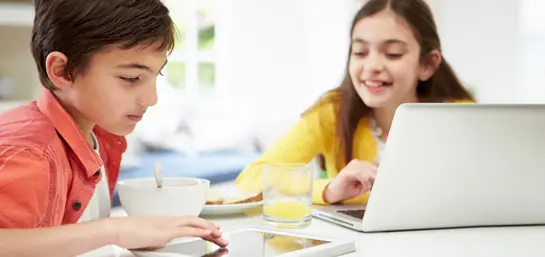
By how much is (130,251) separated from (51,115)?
0.77ft

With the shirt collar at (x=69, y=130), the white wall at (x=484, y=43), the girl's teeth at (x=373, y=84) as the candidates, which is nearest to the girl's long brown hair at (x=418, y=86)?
the girl's teeth at (x=373, y=84)

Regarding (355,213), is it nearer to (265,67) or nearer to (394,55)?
(394,55)

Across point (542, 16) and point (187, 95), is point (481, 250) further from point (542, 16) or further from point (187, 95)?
point (187, 95)

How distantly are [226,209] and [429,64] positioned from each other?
0.93m

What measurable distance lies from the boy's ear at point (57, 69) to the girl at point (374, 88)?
0.78m

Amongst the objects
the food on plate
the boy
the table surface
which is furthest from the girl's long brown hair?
the boy

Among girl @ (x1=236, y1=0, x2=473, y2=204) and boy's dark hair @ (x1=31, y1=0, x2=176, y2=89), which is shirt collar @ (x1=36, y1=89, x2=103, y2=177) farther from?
girl @ (x1=236, y1=0, x2=473, y2=204)

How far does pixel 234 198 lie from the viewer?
50.2 inches

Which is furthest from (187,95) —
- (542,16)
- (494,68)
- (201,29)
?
(542,16)

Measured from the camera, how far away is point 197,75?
4984mm

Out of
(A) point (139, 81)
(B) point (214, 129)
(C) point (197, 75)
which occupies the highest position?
(A) point (139, 81)

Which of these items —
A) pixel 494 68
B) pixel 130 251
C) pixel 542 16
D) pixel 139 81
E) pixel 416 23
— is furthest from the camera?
pixel 494 68

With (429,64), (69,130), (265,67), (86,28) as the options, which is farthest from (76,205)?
(265,67)

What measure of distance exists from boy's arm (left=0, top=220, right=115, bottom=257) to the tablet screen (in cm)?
8
